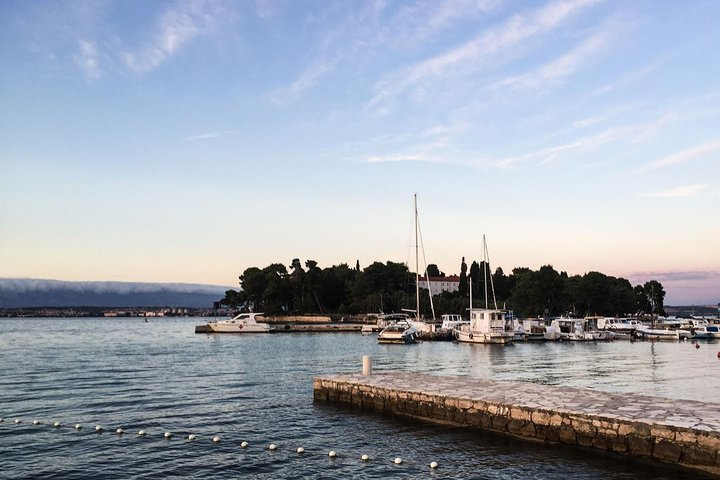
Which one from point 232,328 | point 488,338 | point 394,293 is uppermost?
point 394,293

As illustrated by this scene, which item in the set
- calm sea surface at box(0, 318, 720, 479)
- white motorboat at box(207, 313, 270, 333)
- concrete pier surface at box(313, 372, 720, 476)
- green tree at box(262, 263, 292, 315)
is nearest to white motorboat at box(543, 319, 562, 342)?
calm sea surface at box(0, 318, 720, 479)

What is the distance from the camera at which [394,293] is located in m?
156

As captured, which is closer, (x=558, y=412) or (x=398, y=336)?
(x=558, y=412)

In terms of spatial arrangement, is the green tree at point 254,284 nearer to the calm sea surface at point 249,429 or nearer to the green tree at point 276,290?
the green tree at point 276,290

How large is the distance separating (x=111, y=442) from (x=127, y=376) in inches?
785

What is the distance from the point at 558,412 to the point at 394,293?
138271mm

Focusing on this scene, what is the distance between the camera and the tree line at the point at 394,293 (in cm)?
14462

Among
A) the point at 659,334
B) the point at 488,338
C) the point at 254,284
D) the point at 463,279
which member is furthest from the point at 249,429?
the point at 463,279

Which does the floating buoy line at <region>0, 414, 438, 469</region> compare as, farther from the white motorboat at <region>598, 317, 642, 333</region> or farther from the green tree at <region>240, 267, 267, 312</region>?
the green tree at <region>240, 267, 267, 312</region>

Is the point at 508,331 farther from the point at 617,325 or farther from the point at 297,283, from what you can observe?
the point at 297,283

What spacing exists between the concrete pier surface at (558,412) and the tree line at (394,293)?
116584 millimetres

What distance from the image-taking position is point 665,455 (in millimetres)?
15500

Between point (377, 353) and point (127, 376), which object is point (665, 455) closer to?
point (127, 376)

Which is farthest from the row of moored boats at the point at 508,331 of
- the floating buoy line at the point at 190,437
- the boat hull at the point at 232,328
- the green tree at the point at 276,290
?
the green tree at the point at 276,290
